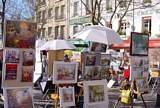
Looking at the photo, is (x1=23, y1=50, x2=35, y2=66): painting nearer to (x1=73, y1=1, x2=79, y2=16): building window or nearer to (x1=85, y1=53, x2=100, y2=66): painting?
(x1=85, y1=53, x2=100, y2=66): painting

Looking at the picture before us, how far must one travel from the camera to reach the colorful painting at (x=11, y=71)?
996 cm

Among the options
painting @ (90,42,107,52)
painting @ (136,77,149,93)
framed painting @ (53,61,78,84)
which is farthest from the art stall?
painting @ (90,42,107,52)

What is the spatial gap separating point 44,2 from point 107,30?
44.6 m

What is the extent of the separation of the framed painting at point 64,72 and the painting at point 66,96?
0.21m

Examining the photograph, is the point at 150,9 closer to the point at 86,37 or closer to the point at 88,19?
the point at 88,19

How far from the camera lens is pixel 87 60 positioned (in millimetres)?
11945

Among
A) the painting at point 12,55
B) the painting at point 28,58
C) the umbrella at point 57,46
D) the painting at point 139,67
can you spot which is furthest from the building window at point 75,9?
the painting at point 12,55

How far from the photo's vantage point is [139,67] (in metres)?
12.7

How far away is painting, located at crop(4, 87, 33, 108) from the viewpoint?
9969mm

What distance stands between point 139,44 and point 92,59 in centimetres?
144

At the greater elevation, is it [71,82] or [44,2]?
[44,2]

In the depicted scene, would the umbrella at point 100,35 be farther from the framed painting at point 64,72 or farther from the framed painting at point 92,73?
the framed painting at point 64,72

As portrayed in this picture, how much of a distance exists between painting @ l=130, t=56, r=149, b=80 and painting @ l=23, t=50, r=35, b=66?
315 centimetres

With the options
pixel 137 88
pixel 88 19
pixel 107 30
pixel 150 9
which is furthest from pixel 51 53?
pixel 88 19
